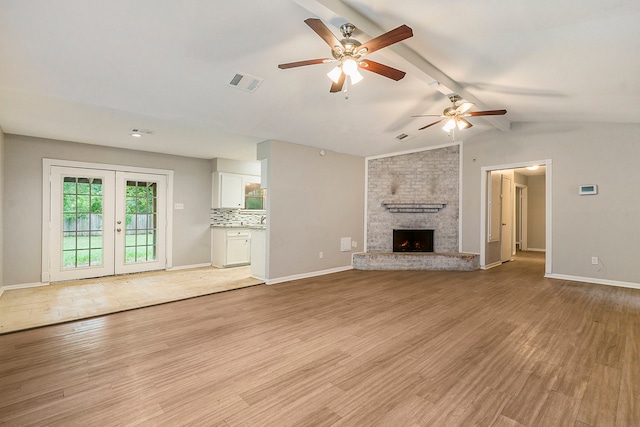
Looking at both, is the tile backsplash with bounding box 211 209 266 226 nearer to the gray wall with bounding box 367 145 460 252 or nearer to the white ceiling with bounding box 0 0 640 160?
the white ceiling with bounding box 0 0 640 160

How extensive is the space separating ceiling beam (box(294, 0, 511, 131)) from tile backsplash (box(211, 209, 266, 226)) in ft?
16.9

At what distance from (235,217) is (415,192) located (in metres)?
4.38

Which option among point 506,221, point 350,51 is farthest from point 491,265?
point 350,51

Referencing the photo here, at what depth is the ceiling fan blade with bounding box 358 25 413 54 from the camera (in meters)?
2.15

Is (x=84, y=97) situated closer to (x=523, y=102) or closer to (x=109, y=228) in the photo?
(x=109, y=228)

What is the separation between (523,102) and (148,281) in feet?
22.3

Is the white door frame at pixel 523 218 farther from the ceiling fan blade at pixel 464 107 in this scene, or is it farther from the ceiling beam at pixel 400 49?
the ceiling fan blade at pixel 464 107

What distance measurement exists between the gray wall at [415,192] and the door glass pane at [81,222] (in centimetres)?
551

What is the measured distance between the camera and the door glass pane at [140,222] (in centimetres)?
598

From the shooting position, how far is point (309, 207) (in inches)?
227

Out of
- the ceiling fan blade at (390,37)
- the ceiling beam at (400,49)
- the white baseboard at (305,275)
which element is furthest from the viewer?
the white baseboard at (305,275)

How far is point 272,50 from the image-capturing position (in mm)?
3092

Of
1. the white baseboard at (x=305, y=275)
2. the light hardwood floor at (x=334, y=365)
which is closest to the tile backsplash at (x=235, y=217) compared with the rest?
the white baseboard at (x=305, y=275)

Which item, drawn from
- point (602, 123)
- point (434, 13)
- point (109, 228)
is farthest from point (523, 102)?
point (109, 228)
